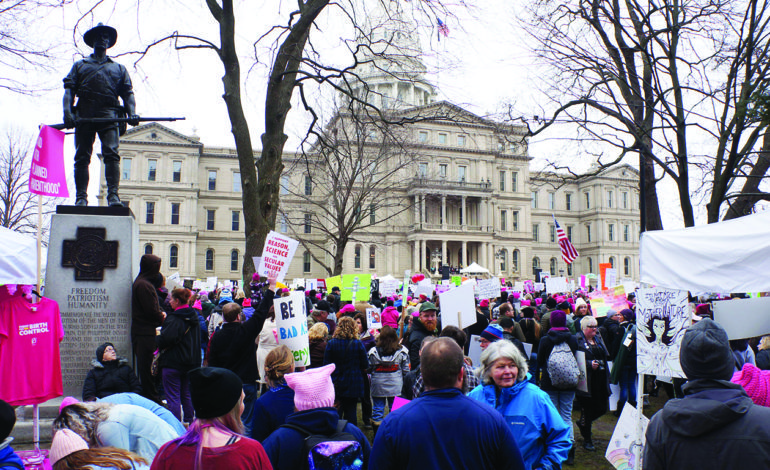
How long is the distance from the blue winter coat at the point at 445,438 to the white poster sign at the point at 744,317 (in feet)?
11.7

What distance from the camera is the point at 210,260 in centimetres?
6138

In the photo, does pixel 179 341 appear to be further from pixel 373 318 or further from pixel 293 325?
pixel 373 318

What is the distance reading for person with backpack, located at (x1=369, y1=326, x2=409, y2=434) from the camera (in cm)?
730

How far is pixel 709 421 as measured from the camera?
8.41ft

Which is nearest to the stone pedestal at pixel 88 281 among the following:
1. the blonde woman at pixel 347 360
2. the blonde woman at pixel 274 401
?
the blonde woman at pixel 347 360

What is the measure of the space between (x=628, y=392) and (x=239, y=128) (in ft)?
27.6

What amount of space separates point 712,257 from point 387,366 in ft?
13.4

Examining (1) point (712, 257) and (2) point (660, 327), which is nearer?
(1) point (712, 257)

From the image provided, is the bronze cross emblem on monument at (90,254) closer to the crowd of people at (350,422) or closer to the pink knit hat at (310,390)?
the crowd of people at (350,422)

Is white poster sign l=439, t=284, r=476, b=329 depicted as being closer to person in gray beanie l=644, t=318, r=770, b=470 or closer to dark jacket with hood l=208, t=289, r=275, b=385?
dark jacket with hood l=208, t=289, r=275, b=385

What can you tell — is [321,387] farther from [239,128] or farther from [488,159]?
[488,159]

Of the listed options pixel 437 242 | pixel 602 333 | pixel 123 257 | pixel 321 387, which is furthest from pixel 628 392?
pixel 437 242

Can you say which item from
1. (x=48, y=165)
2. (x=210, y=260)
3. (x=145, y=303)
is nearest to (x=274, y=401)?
(x=145, y=303)

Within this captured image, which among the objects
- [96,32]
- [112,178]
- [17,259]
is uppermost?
[96,32]
